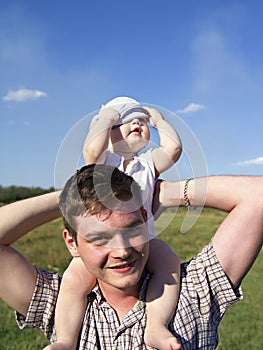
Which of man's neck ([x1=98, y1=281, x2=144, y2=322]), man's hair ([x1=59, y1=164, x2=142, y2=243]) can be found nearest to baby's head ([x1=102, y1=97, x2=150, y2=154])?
man's hair ([x1=59, y1=164, x2=142, y2=243])

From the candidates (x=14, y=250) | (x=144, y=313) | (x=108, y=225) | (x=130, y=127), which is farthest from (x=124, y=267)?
(x=130, y=127)

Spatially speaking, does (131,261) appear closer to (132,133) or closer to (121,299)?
(121,299)

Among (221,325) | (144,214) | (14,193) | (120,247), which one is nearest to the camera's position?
(120,247)

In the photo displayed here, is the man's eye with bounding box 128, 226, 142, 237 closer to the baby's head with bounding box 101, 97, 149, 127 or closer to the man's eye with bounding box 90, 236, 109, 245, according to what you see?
the man's eye with bounding box 90, 236, 109, 245

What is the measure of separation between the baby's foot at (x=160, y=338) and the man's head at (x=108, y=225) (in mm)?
180

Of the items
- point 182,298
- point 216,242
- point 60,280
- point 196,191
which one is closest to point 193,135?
point 196,191

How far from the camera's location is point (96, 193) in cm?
202

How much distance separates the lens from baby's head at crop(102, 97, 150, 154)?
223 cm

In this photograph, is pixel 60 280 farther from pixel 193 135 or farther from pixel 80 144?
pixel 193 135

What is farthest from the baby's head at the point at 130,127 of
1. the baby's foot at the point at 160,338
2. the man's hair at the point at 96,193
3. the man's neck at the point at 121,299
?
the baby's foot at the point at 160,338

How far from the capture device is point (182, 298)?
219 cm

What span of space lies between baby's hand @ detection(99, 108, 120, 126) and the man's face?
39 cm

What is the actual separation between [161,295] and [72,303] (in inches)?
13.1

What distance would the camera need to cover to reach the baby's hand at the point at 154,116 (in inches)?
86.9
